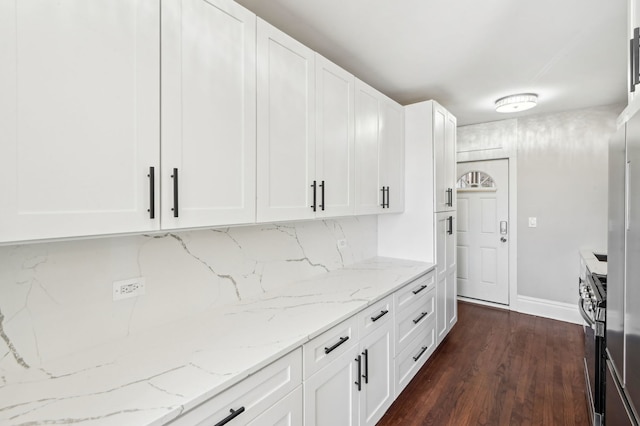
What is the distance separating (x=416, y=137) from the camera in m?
2.83

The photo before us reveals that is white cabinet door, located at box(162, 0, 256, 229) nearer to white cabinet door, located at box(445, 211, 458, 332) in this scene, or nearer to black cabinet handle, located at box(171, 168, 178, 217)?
black cabinet handle, located at box(171, 168, 178, 217)

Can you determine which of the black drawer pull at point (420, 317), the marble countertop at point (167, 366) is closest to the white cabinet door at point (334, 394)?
the marble countertop at point (167, 366)

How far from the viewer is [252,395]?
1.10 m

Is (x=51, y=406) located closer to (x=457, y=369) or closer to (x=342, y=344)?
(x=342, y=344)

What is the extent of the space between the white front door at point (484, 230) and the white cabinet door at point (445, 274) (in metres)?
1.17

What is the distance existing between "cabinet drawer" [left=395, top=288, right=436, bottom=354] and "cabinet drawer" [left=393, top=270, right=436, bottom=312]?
34 millimetres

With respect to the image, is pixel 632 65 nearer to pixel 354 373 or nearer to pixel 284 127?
pixel 284 127

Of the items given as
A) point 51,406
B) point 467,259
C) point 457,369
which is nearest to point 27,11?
point 51,406

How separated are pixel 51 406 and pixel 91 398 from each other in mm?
94

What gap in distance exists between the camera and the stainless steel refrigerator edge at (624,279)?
0.92m

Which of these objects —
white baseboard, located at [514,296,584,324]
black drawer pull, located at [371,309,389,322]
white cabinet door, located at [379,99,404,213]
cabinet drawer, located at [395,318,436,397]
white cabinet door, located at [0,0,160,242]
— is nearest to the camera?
white cabinet door, located at [0,0,160,242]

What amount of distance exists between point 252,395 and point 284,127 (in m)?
1.22

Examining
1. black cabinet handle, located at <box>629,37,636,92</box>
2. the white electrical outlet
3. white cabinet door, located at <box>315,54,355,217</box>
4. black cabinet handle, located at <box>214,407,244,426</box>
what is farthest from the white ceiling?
black cabinet handle, located at <box>214,407,244,426</box>

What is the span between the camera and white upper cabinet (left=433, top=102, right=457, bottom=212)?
280 centimetres
